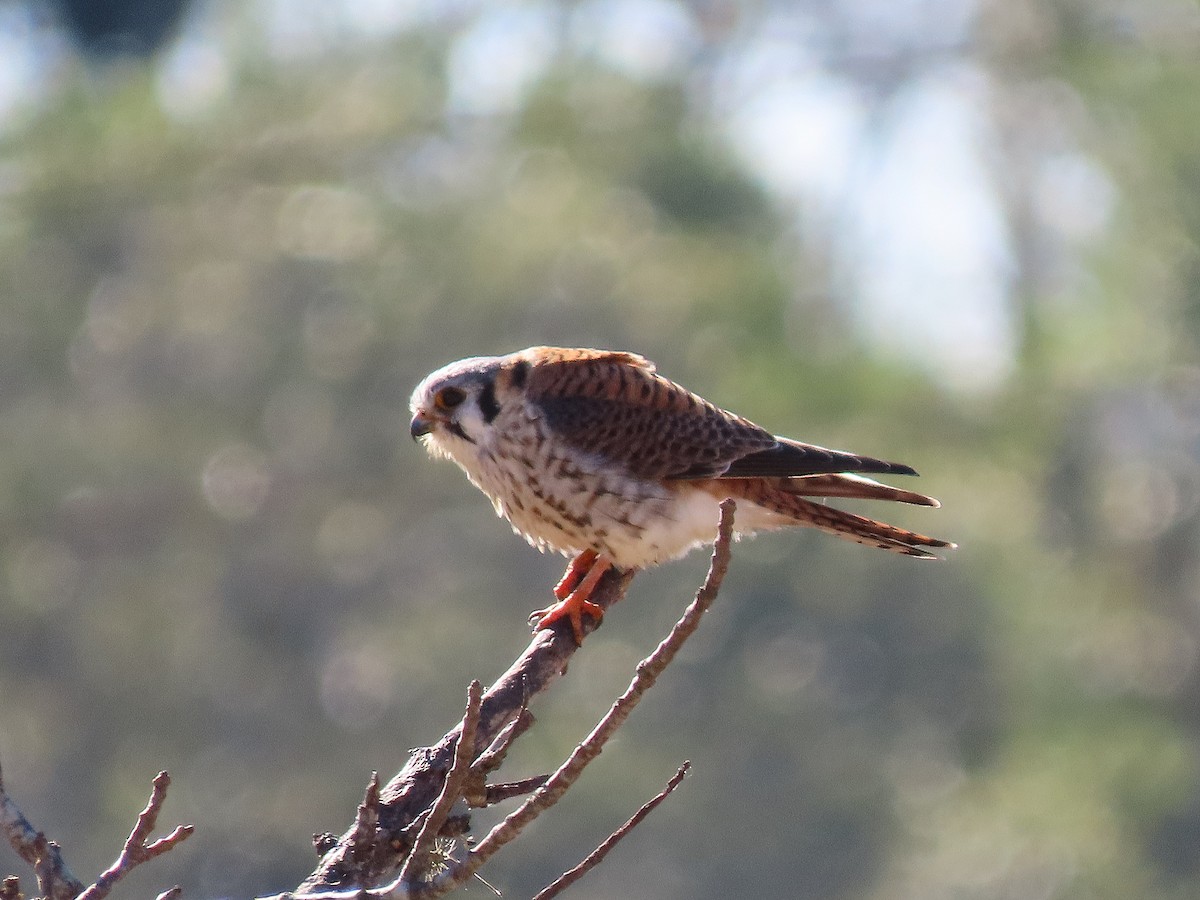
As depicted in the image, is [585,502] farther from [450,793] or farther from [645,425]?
[450,793]

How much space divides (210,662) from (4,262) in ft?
12.3

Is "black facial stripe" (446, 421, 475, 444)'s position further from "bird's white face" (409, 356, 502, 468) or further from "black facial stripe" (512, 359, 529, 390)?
"black facial stripe" (512, 359, 529, 390)

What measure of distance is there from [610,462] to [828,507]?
425mm

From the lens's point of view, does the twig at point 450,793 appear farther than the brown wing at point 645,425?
No

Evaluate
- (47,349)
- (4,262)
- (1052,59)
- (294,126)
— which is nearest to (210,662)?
(47,349)

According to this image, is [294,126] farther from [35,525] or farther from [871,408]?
[871,408]

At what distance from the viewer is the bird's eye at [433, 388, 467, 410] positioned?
3.66m

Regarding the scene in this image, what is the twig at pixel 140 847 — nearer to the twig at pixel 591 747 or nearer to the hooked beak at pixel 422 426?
the twig at pixel 591 747

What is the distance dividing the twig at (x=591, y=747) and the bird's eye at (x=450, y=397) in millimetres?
1473

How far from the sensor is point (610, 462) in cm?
357

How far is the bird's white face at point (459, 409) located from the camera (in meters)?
3.62

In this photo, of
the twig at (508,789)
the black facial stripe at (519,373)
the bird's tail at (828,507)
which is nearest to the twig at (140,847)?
the twig at (508,789)

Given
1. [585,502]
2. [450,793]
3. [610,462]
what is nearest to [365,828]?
[450,793]

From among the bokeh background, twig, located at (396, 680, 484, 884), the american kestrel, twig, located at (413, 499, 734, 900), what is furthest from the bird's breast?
the bokeh background
